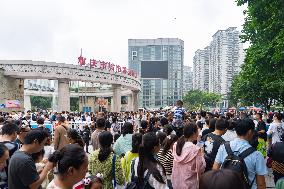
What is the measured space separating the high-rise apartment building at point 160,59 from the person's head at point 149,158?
11269 cm

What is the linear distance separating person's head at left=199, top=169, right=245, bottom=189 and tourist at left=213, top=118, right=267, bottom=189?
2.32m

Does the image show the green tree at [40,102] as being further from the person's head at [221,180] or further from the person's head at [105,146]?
the person's head at [221,180]

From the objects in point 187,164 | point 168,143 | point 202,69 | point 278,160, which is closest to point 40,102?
point 202,69

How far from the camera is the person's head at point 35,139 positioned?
12.9 feet

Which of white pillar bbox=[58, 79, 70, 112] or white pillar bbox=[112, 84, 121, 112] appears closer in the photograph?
white pillar bbox=[58, 79, 70, 112]

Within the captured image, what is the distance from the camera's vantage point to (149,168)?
4176mm

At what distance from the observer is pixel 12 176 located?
353 cm

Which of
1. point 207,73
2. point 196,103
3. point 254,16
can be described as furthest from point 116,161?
point 207,73

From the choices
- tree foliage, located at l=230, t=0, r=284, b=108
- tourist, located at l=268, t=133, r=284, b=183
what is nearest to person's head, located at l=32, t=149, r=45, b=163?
tourist, located at l=268, t=133, r=284, b=183

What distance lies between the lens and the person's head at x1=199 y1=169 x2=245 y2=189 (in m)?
1.94

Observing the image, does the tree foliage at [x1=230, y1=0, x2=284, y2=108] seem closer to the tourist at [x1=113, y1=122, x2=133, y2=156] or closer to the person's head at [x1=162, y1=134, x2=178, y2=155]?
the tourist at [x1=113, y1=122, x2=133, y2=156]

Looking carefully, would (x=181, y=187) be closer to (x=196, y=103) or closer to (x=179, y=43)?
(x=196, y=103)

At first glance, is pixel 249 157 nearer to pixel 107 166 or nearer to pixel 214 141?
pixel 214 141

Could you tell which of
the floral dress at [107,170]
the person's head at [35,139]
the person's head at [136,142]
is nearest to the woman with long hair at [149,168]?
the floral dress at [107,170]
